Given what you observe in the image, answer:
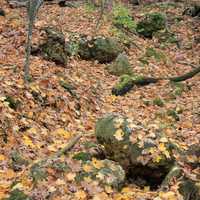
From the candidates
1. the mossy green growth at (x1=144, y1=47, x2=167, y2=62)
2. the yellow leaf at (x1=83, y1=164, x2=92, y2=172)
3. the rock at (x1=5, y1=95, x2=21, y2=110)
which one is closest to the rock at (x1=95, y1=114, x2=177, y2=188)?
the yellow leaf at (x1=83, y1=164, x2=92, y2=172)

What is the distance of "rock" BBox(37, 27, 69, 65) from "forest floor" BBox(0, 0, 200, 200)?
0.28 metres

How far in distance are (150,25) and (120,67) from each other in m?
5.38

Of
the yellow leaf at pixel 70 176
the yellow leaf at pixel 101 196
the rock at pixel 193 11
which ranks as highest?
the yellow leaf at pixel 70 176

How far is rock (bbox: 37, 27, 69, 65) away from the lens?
11.3 metres

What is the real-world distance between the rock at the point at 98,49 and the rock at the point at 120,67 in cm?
60

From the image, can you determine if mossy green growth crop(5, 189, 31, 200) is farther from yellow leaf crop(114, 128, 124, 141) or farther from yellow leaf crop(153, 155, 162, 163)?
yellow leaf crop(153, 155, 162, 163)

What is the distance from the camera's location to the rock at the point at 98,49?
13266 millimetres

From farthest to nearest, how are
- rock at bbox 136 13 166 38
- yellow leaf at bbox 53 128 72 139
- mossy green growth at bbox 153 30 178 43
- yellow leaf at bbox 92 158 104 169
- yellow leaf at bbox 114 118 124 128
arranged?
1. rock at bbox 136 13 166 38
2. mossy green growth at bbox 153 30 178 43
3. yellow leaf at bbox 53 128 72 139
4. yellow leaf at bbox 114 118 124 128
5. yellow leaf at bbox 92 158 104 169

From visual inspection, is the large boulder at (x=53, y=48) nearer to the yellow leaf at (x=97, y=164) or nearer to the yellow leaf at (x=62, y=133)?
the yellow leaf at (x=62, y=133)

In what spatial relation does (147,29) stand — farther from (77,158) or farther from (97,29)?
(77,158)

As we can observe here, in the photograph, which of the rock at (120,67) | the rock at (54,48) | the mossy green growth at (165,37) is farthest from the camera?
the mossy green growth at (165,37)

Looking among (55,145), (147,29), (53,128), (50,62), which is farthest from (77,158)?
(147,29)

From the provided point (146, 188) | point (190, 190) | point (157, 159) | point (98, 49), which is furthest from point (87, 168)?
point (98, 49)

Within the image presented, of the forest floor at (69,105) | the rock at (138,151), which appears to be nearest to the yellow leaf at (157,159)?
the rock at (138,151)
